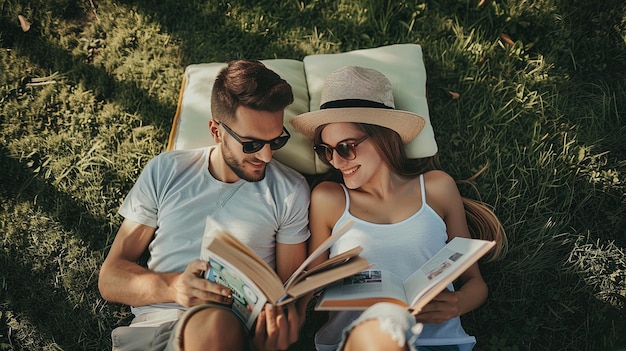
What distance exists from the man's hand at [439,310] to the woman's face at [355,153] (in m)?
0.93

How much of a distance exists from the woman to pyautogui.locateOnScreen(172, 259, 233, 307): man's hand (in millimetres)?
835

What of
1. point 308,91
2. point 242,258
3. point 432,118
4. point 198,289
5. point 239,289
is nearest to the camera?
point 242,258

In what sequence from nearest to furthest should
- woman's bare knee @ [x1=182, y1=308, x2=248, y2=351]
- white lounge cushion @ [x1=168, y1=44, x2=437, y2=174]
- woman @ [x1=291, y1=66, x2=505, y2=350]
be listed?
woman's bare knee @ [x1=182, y1=308, x2=248, y2=351], woman @ [x1=291, y1=66, x2=505, y2=350], white lounge cushion @ [x1=168, y1=44, x2=437, y2=174]

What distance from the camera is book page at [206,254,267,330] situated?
2697 millimetres

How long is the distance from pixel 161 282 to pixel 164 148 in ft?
4.58

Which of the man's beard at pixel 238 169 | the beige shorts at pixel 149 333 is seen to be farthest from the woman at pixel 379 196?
the beige shorts at pixel 149 333

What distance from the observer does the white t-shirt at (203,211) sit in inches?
139

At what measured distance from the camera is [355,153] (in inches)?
141

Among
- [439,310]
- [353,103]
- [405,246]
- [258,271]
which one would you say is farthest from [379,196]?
[258,271]

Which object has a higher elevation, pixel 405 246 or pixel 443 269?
pixel 443 269

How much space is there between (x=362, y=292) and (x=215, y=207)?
1216 millimetres

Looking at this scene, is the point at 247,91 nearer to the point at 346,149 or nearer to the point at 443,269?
the point at 346,149

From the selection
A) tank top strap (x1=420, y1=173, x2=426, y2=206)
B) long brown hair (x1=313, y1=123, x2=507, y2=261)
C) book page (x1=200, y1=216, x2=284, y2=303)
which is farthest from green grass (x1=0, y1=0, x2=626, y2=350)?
book page (x1=200, y1=216, x2=284, y2=303)

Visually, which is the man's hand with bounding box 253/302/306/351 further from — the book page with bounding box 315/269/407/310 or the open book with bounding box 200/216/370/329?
the book page with bounding box 315/269/407/310
